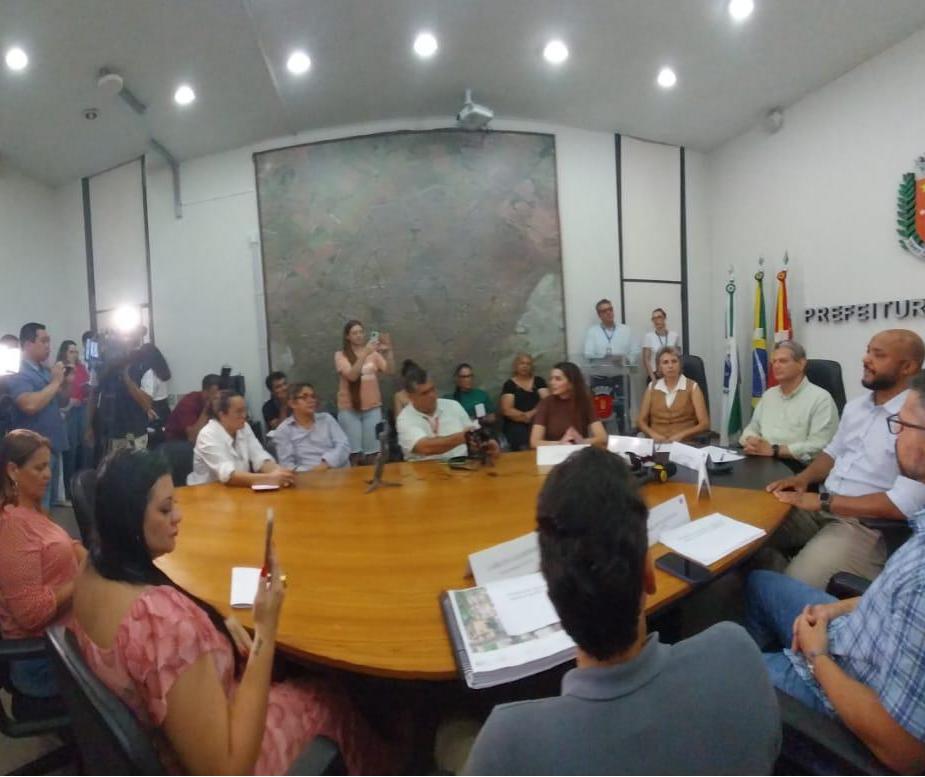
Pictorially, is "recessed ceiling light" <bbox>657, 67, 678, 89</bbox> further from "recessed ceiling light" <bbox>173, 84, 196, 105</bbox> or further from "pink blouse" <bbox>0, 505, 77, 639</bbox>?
"pink blouse" <bbox>0, 505, 77, 639</bbox>

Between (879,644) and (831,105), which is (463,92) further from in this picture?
(879,644)

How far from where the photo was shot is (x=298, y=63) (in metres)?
4.28

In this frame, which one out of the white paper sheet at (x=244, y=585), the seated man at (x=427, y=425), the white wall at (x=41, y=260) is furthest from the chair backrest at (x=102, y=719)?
the white wall at (x=41, y=260)

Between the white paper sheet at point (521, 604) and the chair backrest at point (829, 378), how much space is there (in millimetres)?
2355

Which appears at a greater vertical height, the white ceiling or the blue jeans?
the white ceiling

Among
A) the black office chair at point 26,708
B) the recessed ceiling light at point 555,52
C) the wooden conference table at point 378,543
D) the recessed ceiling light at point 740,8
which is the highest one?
the recessed ceiling light at point 555,52

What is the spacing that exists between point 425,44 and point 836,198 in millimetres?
3666

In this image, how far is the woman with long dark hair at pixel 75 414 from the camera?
4.84 metres

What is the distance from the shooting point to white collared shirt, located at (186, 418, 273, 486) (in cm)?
260

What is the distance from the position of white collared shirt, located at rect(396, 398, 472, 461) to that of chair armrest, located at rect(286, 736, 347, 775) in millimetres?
2228

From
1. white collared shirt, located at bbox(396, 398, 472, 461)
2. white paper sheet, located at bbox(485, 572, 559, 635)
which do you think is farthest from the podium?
white paper sheet, located at bbox(485, 572, 559, 635)

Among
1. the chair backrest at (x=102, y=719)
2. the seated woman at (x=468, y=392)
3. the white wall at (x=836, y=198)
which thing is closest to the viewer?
the chair backrest at (x=102, y=719)

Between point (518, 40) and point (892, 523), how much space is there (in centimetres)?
411

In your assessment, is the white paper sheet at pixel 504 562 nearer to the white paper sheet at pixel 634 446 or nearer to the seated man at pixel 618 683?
the seated man at pixel 618 683
